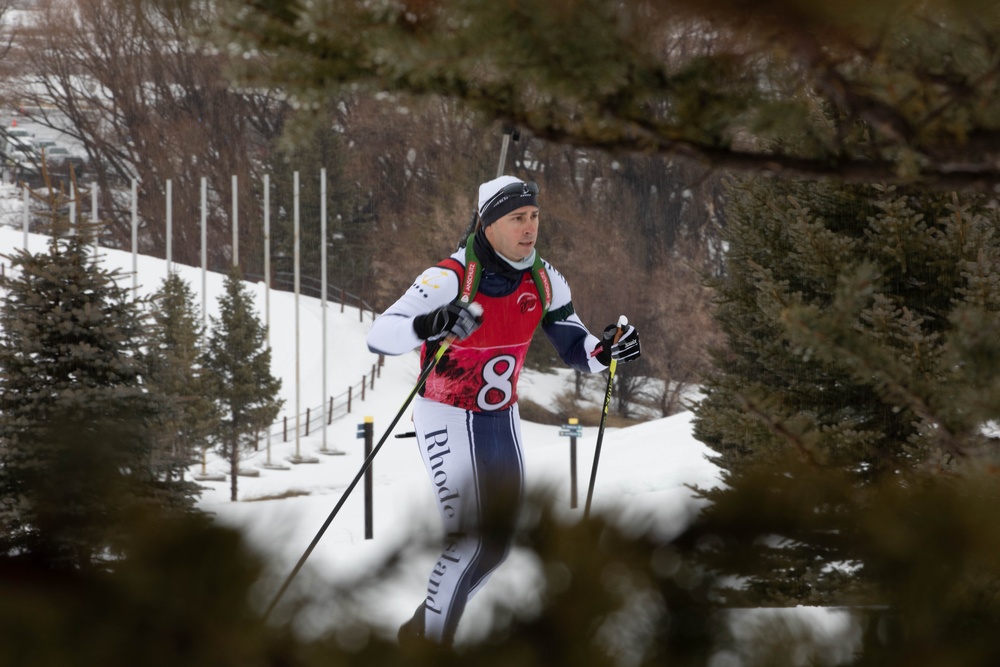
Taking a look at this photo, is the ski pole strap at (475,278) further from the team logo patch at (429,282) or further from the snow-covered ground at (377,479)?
the snow-covered ground at (377,479)

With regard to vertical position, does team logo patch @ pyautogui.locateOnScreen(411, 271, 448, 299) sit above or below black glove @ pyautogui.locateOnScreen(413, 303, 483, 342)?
above

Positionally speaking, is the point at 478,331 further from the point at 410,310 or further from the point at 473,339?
the point at 410,310

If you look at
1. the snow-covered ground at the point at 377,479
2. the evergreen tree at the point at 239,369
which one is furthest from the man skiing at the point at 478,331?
the evergreen tree at the point at 239,369

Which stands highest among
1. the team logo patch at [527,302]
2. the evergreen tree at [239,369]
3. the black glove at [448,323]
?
the team logo patch at [527,302]

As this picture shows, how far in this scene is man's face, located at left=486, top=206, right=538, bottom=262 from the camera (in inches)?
148

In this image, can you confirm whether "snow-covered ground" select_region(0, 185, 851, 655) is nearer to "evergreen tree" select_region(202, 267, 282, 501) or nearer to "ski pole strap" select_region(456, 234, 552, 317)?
"evergreen tree" select_region(202, 267, 282, 501)

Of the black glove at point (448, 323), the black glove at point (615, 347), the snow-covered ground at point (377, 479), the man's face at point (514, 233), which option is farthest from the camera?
the black glove at point (615, 347)

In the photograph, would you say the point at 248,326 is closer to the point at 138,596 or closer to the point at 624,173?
the point at 624,173

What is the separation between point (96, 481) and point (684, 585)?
429mm

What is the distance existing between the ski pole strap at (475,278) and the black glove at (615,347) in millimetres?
252

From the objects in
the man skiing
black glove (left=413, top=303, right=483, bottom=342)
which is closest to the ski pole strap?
the man skiing

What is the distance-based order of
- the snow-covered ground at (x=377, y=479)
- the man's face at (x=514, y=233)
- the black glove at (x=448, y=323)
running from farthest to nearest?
the man's face at (x=514, y=233) < the black glove at (x=448, y=323) < the snow-covered ground at (x=377, y=479)

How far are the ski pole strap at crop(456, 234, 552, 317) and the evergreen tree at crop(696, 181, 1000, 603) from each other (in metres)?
0.81

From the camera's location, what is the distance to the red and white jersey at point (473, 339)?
3580 mm
